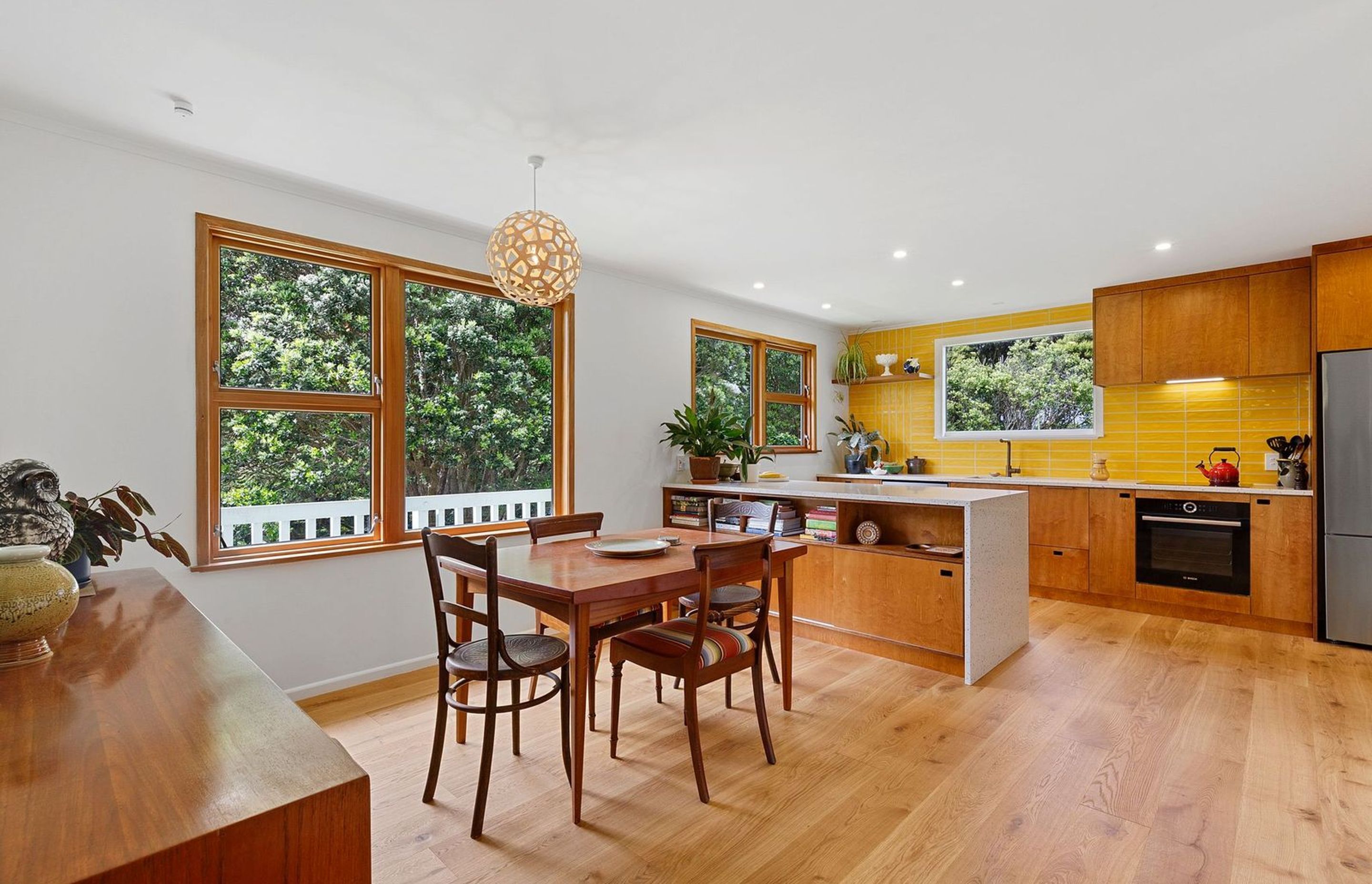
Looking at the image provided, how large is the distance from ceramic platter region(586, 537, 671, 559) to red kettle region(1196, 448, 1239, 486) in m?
4.08

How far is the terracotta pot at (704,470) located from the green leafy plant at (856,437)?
7.18 feet

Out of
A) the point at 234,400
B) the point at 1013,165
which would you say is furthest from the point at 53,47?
the point at 1013,165

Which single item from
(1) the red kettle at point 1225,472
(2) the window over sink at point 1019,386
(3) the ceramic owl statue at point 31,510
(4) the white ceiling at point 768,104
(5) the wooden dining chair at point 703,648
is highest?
(4) the white ceiling at point 768,104

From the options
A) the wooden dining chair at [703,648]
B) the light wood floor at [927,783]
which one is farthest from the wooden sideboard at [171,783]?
the wooden dining chair at [703,648]

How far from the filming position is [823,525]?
12.6 feet

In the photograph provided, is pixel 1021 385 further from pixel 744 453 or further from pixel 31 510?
pixel 31 510

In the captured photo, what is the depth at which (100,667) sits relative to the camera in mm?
1117

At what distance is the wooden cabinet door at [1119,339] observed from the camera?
4.68 metres

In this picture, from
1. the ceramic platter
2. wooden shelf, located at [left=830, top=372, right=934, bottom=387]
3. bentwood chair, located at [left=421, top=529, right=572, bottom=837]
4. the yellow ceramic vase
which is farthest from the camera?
wooden shelf, located at [left=830, top=372, right=934, bottom=387]

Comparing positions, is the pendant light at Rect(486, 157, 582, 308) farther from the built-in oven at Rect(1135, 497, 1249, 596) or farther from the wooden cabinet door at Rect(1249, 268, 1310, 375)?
the wooden cabinet door at Rect(1249, 268, 1310, 375)

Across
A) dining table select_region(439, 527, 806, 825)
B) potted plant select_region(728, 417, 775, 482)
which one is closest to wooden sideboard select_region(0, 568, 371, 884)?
dining table select_region(439, 527, 806, 825)

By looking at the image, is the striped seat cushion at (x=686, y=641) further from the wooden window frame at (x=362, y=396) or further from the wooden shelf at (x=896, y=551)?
the wooden window frame at (x=362, y=396)

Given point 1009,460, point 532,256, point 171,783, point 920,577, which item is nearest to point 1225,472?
point 1009,460

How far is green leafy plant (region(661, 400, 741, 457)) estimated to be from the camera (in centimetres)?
461
